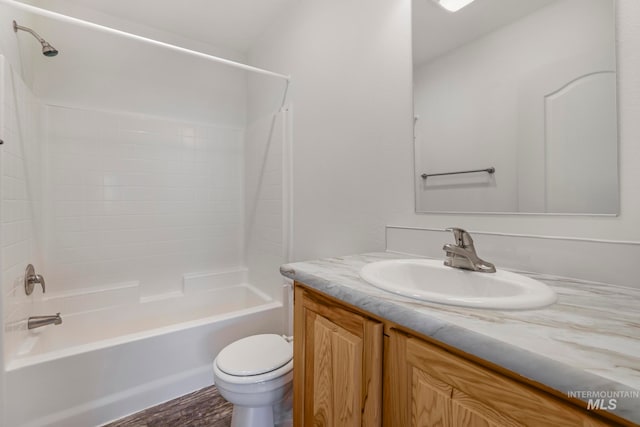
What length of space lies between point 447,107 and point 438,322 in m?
0.96

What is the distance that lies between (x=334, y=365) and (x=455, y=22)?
1385 millimetres

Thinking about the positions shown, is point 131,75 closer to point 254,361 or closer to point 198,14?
point 198,14

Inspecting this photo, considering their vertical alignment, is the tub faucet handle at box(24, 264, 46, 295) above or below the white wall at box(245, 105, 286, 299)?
below

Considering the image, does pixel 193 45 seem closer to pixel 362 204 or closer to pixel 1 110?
pixel 1 110

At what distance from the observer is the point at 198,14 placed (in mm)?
2135

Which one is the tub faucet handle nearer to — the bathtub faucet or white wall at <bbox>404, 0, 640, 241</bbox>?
the bathtub faucet

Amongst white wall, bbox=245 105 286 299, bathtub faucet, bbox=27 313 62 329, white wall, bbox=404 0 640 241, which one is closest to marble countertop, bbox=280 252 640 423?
white wall, bbox=404 0 640 241

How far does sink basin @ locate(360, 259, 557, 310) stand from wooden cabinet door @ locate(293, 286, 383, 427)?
14 cm

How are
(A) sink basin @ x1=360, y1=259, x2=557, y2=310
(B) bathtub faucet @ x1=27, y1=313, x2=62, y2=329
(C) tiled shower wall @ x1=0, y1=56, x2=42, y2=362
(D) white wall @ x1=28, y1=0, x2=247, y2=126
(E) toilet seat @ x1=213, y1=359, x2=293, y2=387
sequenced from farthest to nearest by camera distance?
(D) white wall @ x1=28, y1=0, x2=247, y2=126
(B) bathtub faucet @ x1=27, y1=313, x2=62, y2=329
(C) tiled shower wall @ x1=0, y1=56, x2=42, y2=362
(E) toilet seat @ x1=213, y1=359, x2=293, y2=387
(A) sink basin @ x1=360, y1=259, x2=557, y2=310

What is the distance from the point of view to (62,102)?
6.53 feet

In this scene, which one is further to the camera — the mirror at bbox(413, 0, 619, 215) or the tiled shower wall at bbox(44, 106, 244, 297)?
the tiled shower wall at bbox(44, 106, 244, 297)

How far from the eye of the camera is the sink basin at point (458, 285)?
0.60 m

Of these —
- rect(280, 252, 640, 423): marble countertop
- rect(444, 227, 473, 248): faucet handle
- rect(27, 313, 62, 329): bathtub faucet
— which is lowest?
rect(27, 313, 62, 329): bathtub faucet

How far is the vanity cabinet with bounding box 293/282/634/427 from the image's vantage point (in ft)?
1.47
